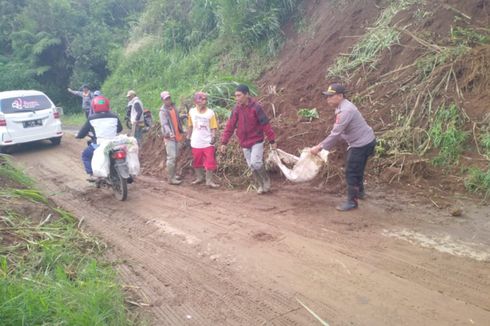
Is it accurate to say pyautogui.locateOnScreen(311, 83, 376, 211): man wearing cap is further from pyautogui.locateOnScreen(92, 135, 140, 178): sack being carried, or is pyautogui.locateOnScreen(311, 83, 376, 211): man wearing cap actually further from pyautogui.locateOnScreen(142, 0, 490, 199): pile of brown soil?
pyautogui.locateOnScreen(92, 135, 140, 178): sack being carried

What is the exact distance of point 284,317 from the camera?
12.0ft

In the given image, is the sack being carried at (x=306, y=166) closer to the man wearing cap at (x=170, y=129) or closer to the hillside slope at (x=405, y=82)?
the hillside slope at (x=405, y=82)

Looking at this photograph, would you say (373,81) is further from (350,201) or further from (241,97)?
(350,201)

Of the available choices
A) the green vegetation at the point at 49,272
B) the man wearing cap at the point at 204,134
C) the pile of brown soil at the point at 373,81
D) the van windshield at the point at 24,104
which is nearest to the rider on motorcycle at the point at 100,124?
the man wearing cap at the point at 204,134

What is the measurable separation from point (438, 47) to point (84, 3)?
2040 centimetres

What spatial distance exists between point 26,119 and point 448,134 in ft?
33.5

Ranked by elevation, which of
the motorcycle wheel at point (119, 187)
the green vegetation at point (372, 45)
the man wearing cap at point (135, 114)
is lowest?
the motorcycle wheel at point (119, 187)

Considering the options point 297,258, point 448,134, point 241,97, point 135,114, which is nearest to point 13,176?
point 135,114

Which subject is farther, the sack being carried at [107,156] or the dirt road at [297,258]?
the sack being carried at [107,156]

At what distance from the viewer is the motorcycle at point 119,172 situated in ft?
23.6

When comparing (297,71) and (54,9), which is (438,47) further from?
(54,9)

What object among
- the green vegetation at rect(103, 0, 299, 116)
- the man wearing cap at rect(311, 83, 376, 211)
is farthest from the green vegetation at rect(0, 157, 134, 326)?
the green vegetation at rect(103, 0, 299, 116)

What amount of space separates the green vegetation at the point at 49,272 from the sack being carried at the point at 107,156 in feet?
3.81

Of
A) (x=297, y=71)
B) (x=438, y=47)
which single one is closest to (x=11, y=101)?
(x=297, y=71)
